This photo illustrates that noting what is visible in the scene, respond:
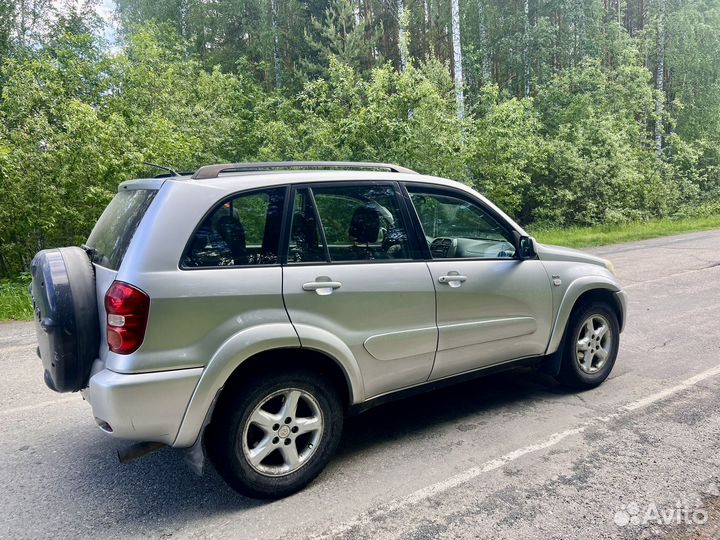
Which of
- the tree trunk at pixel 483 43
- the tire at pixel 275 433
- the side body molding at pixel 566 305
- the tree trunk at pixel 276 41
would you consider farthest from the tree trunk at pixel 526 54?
the tire at pixel 275 433

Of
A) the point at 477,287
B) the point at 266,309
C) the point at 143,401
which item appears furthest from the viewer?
the point at 477,287

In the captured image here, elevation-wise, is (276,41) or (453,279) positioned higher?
(276,41)

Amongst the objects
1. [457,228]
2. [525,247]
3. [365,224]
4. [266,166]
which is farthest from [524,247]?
[266,166]

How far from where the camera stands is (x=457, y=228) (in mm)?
4121

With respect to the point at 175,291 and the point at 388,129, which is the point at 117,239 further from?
the point at 388,129

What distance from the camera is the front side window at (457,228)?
3.83 metres

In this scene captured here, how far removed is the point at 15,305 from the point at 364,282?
24.3 feet

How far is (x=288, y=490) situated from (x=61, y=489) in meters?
1.38

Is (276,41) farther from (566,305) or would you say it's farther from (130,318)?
(130,318)

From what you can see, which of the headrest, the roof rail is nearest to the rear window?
the roof rail

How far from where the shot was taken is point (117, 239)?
3.11 metres

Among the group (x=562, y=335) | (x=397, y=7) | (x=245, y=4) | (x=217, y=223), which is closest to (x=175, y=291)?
(x=217, y=223)

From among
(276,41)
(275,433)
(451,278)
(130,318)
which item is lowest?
(275,433)

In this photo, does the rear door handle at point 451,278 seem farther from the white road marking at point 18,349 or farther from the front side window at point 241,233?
the white road marking at point 18,349
